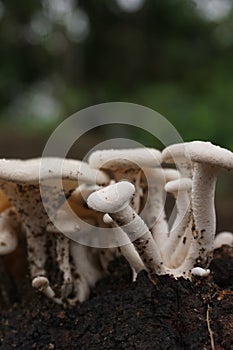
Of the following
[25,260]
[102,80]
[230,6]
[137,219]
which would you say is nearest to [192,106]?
[230,6]

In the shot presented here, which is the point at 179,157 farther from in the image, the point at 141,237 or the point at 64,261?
the point at 64,261

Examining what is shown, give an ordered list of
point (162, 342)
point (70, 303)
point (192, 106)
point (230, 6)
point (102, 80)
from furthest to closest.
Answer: point (102, 80)
point (230, 6)
point (192, 106)
point (70, 303)
point (162, 342)

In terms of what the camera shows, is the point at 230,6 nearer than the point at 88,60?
Yes

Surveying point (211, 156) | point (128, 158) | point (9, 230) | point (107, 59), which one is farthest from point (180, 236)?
point (107, 59)

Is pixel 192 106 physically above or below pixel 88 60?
below

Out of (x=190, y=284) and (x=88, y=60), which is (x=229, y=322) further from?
(x=88, y=60)

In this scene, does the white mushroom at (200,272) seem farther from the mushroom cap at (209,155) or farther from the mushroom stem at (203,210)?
the mushroom cap at (209,155)

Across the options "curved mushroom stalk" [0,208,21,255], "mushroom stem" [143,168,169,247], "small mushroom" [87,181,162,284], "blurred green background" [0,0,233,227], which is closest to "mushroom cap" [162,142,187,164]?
"mushroom stem" [143,168,169,247]

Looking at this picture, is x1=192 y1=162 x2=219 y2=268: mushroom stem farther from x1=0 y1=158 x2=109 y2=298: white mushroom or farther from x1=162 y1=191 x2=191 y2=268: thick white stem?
x1=0 y1=158 x2=109 y2=298: white mushroom

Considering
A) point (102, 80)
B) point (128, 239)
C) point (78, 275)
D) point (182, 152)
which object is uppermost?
point (102, 80)
